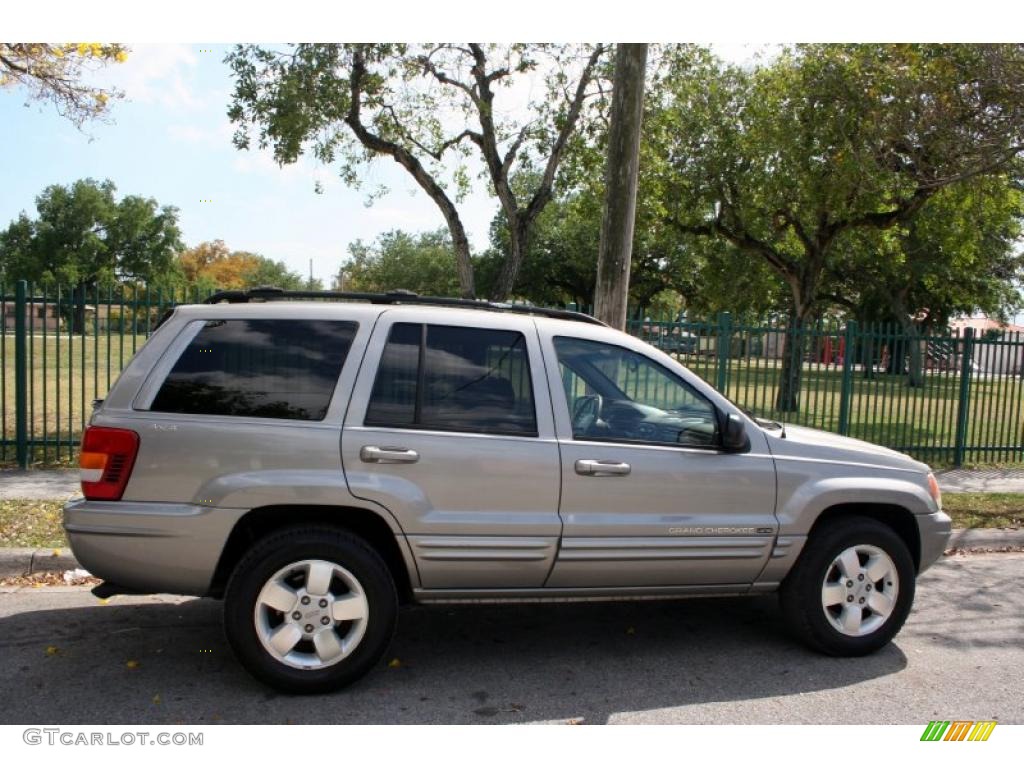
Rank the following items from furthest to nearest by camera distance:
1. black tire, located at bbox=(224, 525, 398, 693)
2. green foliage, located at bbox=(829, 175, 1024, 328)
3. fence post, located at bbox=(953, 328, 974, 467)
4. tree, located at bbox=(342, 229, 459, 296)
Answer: tree, located at bbox=(342, 229, 459, 296) < green foliage, located at bbox=(829, 175, 1024, 328) < fence post, located at bbox=(953, 328, 974, 467) < black tire, located at bbox=(224, 525, 398, 693)

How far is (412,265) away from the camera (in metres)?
50.5

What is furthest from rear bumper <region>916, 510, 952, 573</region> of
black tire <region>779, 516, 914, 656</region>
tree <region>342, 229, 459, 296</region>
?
tree <region>342, 229, 459, 296</region>

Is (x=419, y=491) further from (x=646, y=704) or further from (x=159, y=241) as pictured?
(x=159, y=241)

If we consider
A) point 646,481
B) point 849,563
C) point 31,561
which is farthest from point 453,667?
point 31,561

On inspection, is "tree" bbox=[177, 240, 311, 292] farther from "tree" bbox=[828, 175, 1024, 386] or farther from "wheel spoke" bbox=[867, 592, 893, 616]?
"wheel spoke" bbox=[867, 592, 893, 616]

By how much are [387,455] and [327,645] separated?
933mm

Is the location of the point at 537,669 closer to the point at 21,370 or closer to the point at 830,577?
the point at 830,577

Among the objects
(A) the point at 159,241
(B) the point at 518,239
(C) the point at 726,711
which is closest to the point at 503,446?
(C) the point at 726,711

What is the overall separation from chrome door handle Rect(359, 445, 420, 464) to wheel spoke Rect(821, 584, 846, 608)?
2391 mm

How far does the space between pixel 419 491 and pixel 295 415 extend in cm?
70

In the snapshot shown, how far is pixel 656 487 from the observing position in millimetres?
4250

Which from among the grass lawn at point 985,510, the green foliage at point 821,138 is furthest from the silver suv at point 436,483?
the green foliage at point 821,138

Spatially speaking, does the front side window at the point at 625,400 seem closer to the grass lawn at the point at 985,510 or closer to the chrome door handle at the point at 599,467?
the chrome door handle at the point at 599,467

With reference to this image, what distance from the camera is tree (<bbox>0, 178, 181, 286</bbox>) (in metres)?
59.9
